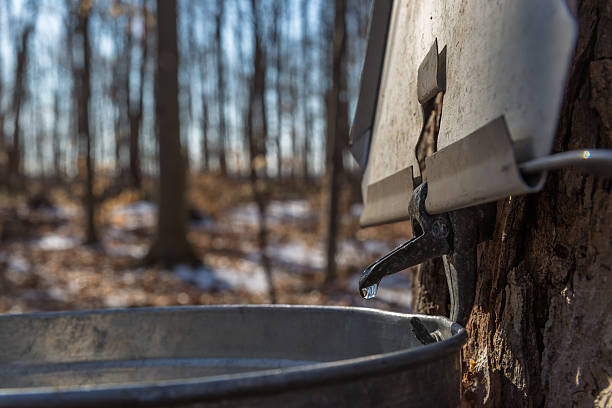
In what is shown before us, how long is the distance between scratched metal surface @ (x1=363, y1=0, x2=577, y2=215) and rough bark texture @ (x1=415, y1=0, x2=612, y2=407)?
20 cm

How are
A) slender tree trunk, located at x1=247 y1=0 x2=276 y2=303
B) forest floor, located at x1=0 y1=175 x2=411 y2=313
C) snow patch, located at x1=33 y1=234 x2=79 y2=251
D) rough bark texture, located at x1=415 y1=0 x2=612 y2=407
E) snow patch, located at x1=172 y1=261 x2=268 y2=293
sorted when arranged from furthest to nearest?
snow patch, located at x1=33 y1=234 x2=79 y2=251
snow patch, located at x1=172 y1=261 x2=268 y2=293
forest floor, located at x1=0 y1=175 x2=411 y2=313
slender tree trunk, located at x1=247 y1=0 x2=276 y2=303
rough bark texture, located at x1=415 y1=0 x2=612 y2=407

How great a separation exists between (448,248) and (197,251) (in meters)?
8.74

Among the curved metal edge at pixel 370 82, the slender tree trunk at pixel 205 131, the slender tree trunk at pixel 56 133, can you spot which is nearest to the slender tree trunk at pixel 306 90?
the slender tree trunk at pixel 205 131

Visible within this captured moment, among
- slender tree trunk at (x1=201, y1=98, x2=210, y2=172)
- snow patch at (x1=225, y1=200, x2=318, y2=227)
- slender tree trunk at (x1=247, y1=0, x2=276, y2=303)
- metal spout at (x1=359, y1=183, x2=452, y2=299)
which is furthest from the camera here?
slender tree trunk at (x1=201, y1=98, x2=210, y2=172)

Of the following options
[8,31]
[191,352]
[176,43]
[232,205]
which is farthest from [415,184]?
[8,31]

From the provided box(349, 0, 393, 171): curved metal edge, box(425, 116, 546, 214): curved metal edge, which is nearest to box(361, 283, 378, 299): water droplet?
box(425, 116, 546, 214): curved metal edge

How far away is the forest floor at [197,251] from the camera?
734cm

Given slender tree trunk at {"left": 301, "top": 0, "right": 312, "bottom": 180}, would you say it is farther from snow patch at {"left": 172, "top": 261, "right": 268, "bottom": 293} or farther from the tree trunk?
snow patch at {"left": 172, "top": 261, "right": 268, "bottom": 293}

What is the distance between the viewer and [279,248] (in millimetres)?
11594

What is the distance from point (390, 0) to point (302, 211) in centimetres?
1765

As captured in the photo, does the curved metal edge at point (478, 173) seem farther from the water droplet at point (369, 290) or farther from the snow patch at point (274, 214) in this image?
the snow patch at point (274, 214)

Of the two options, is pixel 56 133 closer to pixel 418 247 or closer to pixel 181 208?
pixel 181 208

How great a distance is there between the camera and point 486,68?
Result: 36.1 inches

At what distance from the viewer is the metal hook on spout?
1142 millimetres
